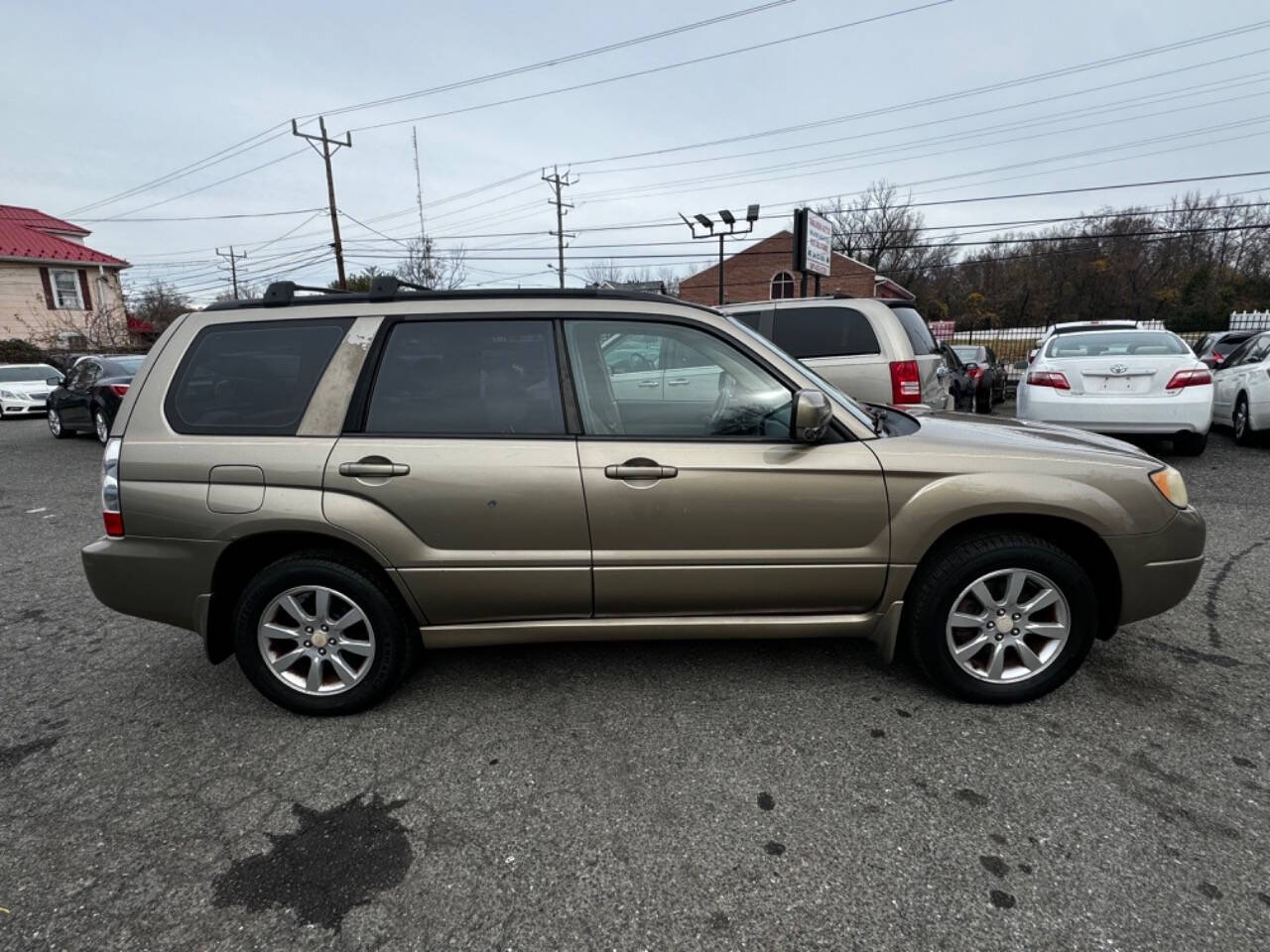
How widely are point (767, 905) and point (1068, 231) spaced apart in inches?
2367

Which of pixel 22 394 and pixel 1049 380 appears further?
pixel 22 394

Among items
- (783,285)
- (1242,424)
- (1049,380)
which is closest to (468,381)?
(1049,380)

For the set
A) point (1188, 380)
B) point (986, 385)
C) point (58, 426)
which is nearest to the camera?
point (1188, 380)

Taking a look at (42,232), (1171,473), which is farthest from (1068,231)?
(42,232)

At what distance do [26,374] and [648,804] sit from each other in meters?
22.3

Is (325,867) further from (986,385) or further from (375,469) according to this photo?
(986,385)

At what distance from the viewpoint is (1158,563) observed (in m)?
2.83

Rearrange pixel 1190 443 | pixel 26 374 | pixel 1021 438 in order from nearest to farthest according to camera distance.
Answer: pixel 1021 438 → pixel 1190 443 → pixel 26 374

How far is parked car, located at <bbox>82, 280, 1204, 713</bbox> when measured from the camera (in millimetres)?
2775

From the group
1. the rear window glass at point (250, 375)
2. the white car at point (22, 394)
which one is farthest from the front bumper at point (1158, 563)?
the white car at point (22, 394)

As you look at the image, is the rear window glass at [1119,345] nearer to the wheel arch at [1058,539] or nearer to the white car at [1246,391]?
the white car at [1246,391]

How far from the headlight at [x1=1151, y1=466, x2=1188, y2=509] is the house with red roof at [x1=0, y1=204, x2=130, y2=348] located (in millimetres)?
36404

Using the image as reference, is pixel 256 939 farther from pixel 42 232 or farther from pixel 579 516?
pixel 42 232

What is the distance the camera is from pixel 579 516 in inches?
109
